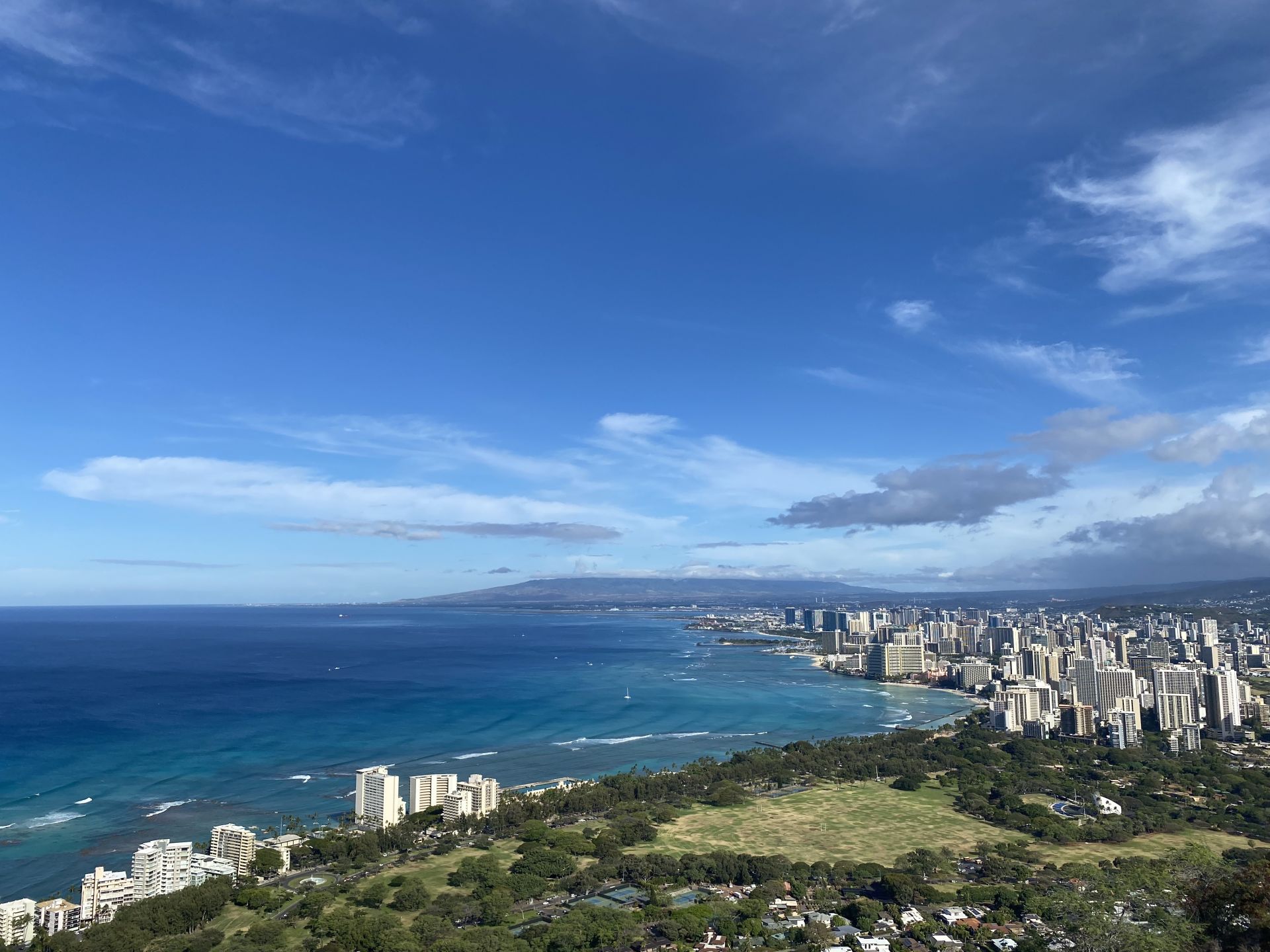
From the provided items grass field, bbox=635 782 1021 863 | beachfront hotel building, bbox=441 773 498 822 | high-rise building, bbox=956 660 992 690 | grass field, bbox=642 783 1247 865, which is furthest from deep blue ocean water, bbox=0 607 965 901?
grass field, bbox=642 783 1247 865

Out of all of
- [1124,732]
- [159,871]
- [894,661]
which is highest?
[159,871]

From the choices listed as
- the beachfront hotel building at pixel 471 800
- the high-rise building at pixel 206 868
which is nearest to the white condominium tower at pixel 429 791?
the beachfront hotel building at pixel 471 800

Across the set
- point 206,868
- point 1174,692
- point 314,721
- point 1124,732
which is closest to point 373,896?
point 206,868

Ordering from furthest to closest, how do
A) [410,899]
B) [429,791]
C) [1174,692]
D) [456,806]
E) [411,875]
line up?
[1174,692] → [429,791] → [456,806] → [411,875] → [410,899]

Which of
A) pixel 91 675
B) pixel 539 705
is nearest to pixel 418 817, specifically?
pixel 539 705

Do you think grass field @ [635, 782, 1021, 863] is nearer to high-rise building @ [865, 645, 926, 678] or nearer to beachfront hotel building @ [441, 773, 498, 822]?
beachfront hotel building @ [441, 773, 498, 822]

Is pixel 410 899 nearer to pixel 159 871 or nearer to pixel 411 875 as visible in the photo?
pixel 411 875
